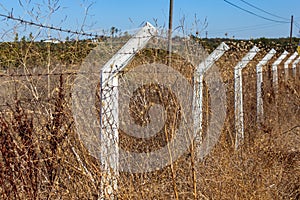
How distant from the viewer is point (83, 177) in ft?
10.6

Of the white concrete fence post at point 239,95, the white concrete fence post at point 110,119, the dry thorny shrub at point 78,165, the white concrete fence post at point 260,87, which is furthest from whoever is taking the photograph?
the white concrete fence post at point 260,87

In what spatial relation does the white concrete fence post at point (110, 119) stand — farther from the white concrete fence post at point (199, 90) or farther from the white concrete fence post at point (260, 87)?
the white concrete fence post at point (260, 87)

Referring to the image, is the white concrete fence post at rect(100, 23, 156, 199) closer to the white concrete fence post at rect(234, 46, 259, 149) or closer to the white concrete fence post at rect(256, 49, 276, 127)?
the white concrete fence post at rect(234, 46, 259, 149)

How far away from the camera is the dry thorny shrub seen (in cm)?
274

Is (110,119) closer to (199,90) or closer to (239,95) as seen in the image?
(199,90)

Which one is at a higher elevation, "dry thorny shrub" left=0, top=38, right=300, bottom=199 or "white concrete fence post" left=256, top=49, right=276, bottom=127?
"white concrete fence post" left=256, top=49, right=276, bottom=127

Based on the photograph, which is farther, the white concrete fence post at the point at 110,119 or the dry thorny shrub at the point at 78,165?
the white concrete fence post at the point at 110,119

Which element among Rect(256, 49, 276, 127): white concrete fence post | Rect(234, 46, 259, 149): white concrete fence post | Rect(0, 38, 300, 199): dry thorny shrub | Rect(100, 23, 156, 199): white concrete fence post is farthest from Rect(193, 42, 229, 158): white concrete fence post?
Rect(256, 49, 276, 127): white concrete fence post

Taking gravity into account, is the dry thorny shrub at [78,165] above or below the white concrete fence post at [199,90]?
below

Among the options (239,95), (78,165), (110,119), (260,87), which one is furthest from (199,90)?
(260,87)

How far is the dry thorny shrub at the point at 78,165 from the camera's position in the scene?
108 inches

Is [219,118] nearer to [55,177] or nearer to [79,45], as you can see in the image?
[79,45]

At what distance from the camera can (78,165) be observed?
3.26 meters

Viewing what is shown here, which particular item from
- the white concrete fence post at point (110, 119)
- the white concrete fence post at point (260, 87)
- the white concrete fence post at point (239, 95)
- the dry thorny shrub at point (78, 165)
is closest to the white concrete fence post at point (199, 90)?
the dry thorny shrub at point (78, 165)
